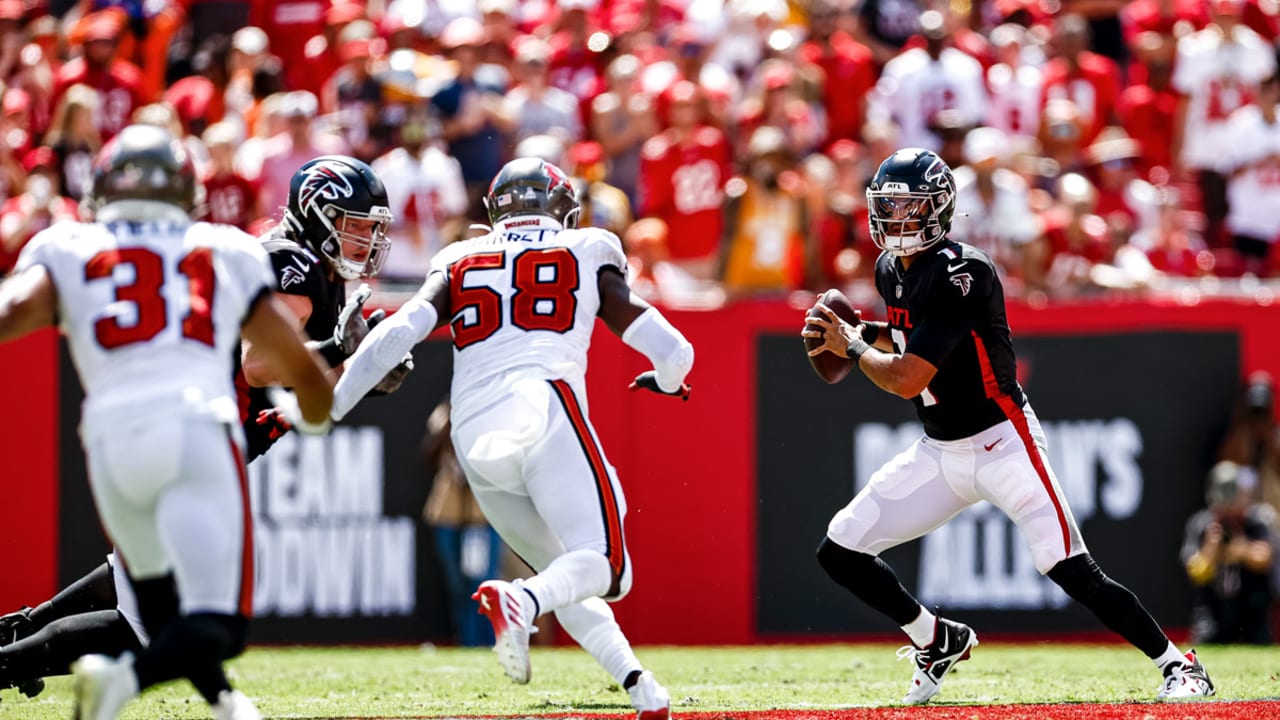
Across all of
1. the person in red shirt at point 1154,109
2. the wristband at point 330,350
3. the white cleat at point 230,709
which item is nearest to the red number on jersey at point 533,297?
the wristband at point 330,350

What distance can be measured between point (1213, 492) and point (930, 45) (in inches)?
148

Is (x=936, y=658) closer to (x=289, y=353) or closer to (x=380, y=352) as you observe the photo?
(x=380, y=352)

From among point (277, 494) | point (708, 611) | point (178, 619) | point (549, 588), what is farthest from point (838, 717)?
point (277, 494)

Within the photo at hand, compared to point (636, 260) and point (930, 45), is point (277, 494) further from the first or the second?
point (930, 45)

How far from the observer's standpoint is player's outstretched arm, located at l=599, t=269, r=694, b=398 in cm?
576

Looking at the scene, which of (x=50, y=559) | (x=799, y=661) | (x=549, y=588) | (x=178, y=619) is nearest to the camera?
(x=178, y=619)

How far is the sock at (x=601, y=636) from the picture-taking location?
559cm

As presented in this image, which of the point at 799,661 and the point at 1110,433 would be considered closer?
the point at 799,661

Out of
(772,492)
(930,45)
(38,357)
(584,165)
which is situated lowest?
(772,492)

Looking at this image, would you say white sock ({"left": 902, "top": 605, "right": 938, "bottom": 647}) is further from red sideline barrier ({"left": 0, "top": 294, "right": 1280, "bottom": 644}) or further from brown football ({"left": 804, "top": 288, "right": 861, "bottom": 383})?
red sideline barrier ({"left": 0, "top": 294, "right": 1280, "bottom": 644})

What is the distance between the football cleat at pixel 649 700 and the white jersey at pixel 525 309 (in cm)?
95

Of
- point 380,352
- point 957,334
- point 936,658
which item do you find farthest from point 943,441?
point 380,352

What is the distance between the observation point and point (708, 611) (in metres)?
10.8

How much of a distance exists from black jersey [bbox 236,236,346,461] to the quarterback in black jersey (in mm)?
1646
